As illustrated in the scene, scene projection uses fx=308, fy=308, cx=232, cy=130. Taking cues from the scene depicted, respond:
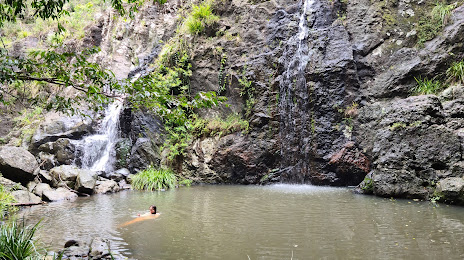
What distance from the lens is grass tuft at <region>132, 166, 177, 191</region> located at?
11148mm

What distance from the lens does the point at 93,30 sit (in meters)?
20.8

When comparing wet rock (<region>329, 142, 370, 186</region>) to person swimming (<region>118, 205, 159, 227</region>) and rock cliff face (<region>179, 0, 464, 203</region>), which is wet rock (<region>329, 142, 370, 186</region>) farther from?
person swimming (<region>118, 205, 159, 227</region>)

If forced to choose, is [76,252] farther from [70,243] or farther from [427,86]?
[427,86]

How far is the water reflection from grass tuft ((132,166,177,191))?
241 cm

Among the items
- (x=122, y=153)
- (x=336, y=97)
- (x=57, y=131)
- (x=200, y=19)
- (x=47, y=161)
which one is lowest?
(x=47, y=161)

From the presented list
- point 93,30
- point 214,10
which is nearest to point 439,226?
point 214,10

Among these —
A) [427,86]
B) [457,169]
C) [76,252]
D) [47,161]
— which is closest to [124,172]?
[47,161]

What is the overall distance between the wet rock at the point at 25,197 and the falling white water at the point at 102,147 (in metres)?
4.45

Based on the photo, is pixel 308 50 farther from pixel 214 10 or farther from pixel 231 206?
pixel 231 206

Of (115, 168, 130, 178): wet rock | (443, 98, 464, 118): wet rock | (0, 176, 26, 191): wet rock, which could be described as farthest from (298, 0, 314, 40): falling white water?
(0, 176, 26, 191): wet rock

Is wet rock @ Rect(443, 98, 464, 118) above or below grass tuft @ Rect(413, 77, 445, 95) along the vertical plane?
below

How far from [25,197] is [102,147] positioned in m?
5.59

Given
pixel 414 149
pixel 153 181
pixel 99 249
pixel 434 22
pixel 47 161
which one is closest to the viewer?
pixel 99 249

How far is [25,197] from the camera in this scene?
807cm
